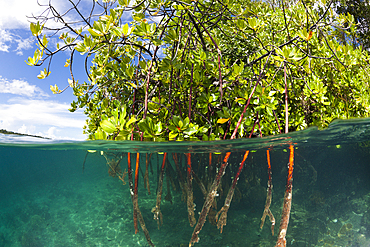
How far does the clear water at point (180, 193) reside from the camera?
518cm

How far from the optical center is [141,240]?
811 centimetres

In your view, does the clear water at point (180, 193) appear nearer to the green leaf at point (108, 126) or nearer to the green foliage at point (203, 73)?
the green foliage at point (203, 73)

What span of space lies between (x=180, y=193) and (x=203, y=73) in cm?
535

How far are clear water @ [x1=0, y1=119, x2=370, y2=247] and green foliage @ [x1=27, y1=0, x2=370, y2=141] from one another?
32.3 inches

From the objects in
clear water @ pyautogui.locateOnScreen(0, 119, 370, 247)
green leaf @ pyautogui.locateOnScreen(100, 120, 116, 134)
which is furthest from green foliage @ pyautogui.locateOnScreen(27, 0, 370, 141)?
clear water @ pyautogui.locateOnScreen(0, 119, 370, 247)

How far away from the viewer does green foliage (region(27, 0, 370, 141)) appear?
176cm

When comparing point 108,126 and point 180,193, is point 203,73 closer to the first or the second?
point 108,126

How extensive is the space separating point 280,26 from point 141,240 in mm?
8735

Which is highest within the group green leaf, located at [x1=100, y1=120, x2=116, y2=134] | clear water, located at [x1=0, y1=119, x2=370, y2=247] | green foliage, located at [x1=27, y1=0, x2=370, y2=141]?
green foliage, located at [x1=27, y1=0, x2=370, y2=141]

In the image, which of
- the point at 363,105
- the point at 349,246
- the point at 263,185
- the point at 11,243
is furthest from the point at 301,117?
the point at 11,243

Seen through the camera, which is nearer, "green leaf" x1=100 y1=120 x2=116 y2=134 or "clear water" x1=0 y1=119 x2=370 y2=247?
"green leaf" x1=100 y1=120 x2=116 y2=134

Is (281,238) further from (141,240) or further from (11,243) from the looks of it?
(11,243)

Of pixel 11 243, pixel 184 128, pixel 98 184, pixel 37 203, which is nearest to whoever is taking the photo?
pixel 184 128

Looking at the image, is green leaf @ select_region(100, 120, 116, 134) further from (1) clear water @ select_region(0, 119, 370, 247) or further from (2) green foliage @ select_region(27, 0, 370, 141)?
(1) clear water @ select_region(0, 119, 370, 247)
